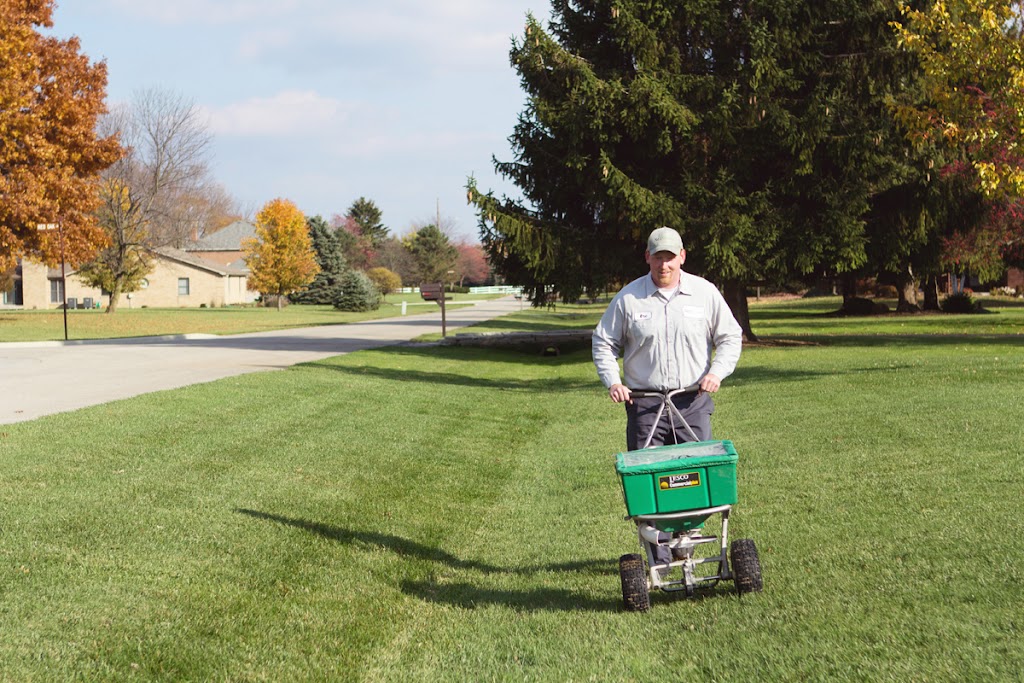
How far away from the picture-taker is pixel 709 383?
19.4ft

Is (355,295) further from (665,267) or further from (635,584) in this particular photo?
(635,584)

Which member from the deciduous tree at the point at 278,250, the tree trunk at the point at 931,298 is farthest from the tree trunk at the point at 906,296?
the deciduous tree at the point at 278,250

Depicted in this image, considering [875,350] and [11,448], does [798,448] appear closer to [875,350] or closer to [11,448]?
[11,448]

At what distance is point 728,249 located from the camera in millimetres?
24891

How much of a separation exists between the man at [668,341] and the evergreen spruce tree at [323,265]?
83.7m

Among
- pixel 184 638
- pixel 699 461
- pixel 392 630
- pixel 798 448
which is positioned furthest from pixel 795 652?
pixel 798 448

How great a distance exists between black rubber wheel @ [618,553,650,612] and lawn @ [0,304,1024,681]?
0.08 m

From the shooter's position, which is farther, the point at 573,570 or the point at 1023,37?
the point at 1023,37

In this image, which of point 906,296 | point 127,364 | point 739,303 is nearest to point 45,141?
point 127,364

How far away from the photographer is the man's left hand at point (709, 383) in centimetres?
590

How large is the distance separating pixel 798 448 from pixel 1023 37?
9.47 meters

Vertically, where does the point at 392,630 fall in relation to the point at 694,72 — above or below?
below

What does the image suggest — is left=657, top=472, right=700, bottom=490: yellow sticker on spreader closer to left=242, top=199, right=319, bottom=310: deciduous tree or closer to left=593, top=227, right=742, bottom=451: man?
left=593, top=227, right=742, bottom=451: man

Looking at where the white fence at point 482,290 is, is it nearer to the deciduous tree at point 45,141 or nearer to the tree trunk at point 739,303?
the deciduous tree at point 45,141
